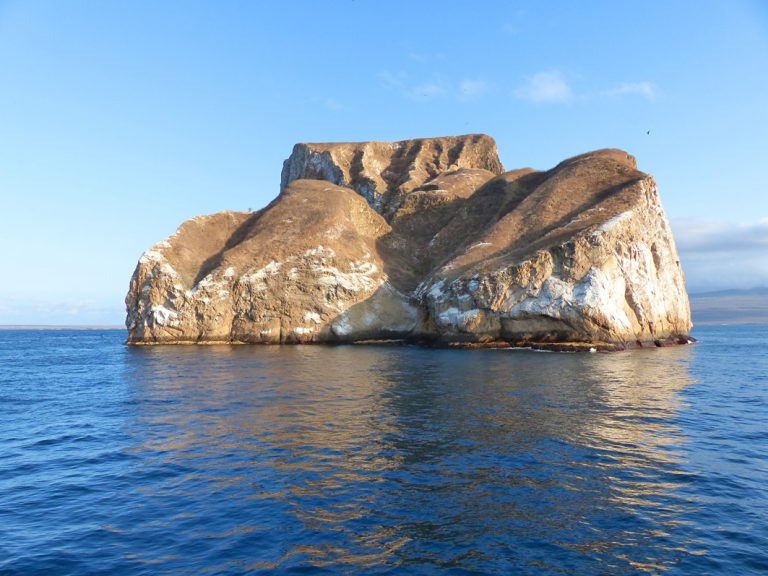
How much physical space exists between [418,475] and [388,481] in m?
1.22

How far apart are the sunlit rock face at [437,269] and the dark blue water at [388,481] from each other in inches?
1360

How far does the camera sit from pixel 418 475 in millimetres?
16578

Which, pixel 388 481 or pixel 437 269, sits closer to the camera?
pixel 388 481

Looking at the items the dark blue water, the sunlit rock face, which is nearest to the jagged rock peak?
the sunlit rock face

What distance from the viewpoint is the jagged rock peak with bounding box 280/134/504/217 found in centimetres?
14425

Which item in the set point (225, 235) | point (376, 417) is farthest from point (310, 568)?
point (225, 235)

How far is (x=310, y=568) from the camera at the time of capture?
10773mm

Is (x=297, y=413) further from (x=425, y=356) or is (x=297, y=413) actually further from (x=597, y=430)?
(x=425, y=356)

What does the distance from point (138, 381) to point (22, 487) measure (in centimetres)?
2508

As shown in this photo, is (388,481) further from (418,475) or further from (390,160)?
(390,160)

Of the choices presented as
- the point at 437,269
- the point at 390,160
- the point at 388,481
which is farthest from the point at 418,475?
the point at 390,160

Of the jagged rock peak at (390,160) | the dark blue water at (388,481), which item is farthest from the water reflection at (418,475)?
the jagged rock peak at (390,160)

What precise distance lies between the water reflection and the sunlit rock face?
33782 mm

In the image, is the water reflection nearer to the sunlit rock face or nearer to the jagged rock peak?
the sunlit rock face
